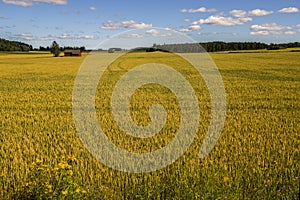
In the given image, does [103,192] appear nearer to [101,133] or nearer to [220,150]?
[220,150]

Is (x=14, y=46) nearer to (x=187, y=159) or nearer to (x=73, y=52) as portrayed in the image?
(x=73, y=52)

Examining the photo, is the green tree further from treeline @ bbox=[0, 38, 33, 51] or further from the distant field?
the distant field

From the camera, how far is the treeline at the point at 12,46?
9091 centimetres

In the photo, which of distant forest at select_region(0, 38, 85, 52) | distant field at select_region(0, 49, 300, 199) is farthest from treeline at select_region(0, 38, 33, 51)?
distant field at select_region(0, 49, 300, 199)

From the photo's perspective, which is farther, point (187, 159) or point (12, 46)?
point (12, 46)

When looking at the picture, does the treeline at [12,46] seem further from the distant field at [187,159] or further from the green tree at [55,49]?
the distant field at [187,159]

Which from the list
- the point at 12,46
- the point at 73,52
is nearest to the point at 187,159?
the point at 73,52

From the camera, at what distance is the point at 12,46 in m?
93.3

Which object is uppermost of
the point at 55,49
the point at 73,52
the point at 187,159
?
the point at 55,49

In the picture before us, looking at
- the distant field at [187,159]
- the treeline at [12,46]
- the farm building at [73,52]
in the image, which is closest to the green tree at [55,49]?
the farm building at [73,52]

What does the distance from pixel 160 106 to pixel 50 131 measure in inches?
175

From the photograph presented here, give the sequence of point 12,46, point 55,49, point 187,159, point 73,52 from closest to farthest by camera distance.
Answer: point 187,159 < point 55,49 < point 73,52 < point 12,46

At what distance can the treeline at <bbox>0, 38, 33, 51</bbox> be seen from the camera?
90.9m

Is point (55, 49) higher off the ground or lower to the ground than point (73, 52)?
higher
